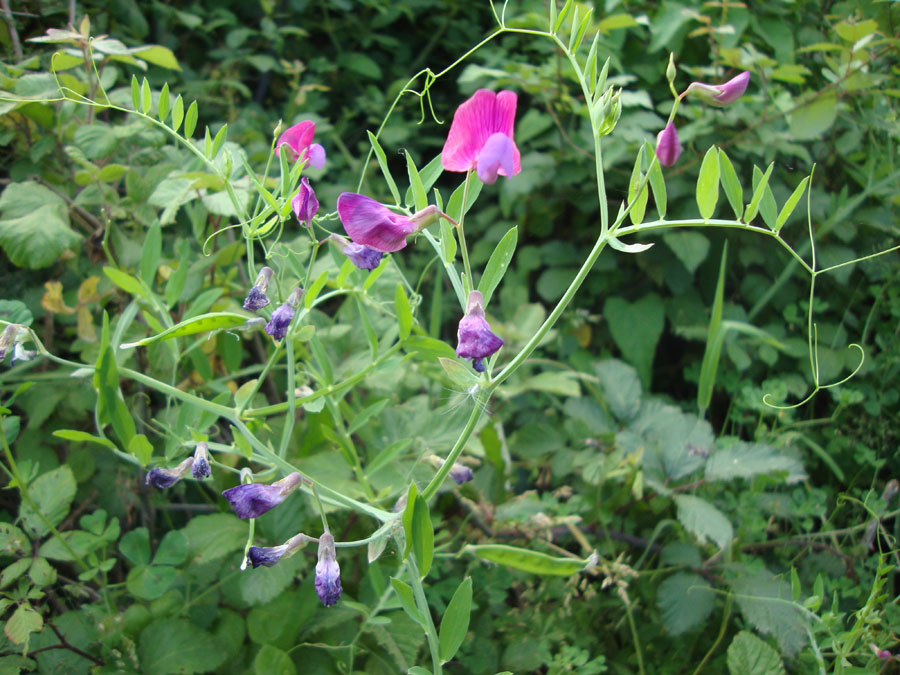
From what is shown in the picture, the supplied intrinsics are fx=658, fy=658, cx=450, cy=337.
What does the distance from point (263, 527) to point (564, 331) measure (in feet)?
3.40

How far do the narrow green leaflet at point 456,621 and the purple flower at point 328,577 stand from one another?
0.14 metres

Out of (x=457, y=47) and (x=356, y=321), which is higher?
(x=457, y=47)

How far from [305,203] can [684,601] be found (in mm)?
899

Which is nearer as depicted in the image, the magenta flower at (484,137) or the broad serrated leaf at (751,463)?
the magenta flower at (484,137)

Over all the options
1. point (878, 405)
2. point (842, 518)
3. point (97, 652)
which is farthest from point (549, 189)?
point (97, 652)

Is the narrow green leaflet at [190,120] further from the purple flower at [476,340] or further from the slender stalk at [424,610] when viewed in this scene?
the slender stalk at [424,610]

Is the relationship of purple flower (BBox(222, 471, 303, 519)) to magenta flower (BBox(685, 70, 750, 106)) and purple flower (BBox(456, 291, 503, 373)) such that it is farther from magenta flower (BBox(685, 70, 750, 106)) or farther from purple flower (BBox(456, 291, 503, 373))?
magenta flower (BBox(685, 70, 750, 106))

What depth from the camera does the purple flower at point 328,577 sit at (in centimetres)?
66

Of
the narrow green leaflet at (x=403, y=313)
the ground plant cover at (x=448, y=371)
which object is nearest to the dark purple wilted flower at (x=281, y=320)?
the ground plant cover at (x=448, y=371)

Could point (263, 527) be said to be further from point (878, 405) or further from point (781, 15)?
point (781, 15)

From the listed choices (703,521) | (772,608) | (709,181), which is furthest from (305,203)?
(772,608)

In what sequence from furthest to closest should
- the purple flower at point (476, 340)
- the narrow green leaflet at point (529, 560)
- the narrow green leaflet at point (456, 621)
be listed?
the narrow green leaflet at point (529, 560)
the narrow green leaflet at point (456, 621)
the purple flower at point (476, 340)

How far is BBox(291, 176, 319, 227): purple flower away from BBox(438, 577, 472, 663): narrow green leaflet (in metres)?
0.45

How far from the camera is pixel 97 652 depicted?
95 centimetres
